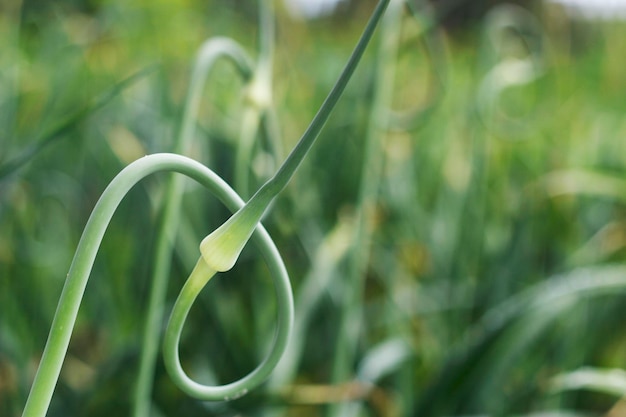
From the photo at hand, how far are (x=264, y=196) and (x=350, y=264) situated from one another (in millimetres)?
399

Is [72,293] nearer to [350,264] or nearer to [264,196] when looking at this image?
[264,196]

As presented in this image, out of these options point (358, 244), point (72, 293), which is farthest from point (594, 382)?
point (72, 293)

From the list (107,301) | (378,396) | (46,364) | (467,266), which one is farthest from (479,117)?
(46,364)

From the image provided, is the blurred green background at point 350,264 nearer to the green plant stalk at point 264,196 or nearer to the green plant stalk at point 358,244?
the green plant stalk at point 358,244

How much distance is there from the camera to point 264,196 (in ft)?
0.71

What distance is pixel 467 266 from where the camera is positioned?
0.90 meters

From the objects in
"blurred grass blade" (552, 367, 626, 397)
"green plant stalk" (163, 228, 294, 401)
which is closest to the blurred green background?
"blurred grass blade" (552, 367, 626, 397)

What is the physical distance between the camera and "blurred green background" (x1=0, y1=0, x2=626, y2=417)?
0.62 m

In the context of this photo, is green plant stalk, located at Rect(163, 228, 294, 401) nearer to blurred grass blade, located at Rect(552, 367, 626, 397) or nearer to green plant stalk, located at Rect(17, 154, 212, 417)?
green plant stalk, located at Rect(17, 154, 212, 417)

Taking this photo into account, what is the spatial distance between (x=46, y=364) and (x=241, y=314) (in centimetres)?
58

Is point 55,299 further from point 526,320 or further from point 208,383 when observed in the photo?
point 526,320

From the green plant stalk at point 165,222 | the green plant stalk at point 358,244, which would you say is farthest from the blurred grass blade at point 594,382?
the green plant stalk at point 165,222

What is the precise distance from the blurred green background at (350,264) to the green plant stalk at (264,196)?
250 mm

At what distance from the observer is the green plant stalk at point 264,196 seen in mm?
217
